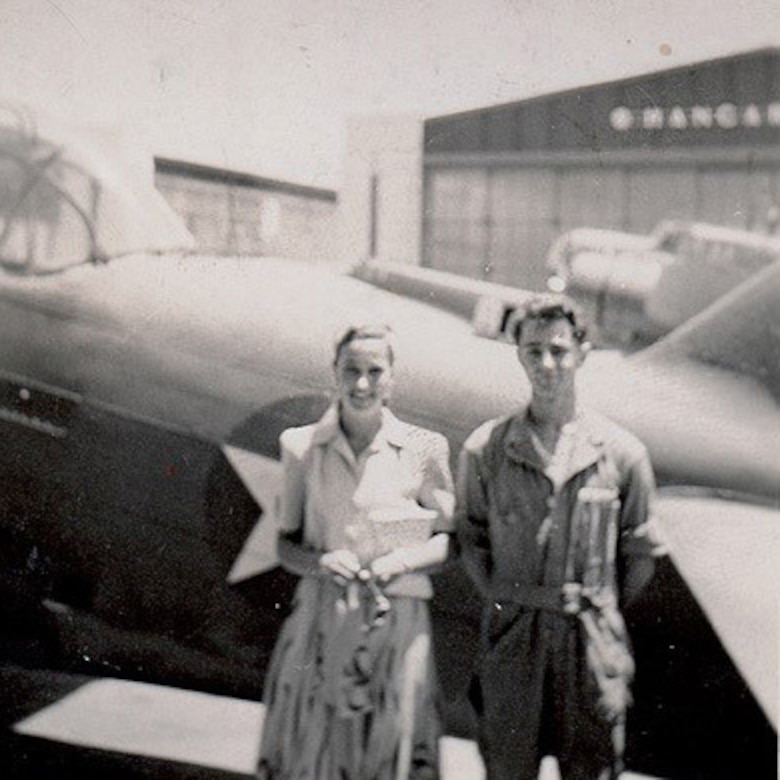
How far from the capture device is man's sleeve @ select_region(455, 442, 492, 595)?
7.32 feet

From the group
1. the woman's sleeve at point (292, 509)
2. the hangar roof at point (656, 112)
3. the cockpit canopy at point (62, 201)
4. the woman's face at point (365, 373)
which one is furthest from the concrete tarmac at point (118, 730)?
the hangar roof at point (656, 112)

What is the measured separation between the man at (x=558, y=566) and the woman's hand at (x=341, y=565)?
23 cm

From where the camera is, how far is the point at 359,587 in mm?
2191

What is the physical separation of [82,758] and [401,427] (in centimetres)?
113

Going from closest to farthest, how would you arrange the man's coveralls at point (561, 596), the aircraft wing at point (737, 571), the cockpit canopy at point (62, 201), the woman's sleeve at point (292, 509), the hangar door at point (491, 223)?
the man's coveralls at point (561, 596) < the woman's sleeve at point (292, 509) < the aircraft wing at point (737, 571) < the hangar door at point (491, 223) < the cockpit canopy at point (62, 201)

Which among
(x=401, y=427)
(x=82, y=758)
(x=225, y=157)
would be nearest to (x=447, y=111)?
(x=225, y=157)

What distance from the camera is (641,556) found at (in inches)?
86.7

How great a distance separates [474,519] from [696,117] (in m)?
0.88

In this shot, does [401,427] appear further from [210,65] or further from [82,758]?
[82,758]

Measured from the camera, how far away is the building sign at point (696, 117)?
2.34 m

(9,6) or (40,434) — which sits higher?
(9,6)

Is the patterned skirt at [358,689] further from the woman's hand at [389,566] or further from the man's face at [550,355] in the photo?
the man's face at [550,355]

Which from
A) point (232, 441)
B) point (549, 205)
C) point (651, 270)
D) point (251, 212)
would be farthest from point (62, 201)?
point (651, 270)

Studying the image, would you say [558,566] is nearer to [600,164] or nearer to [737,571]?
[737,571]
